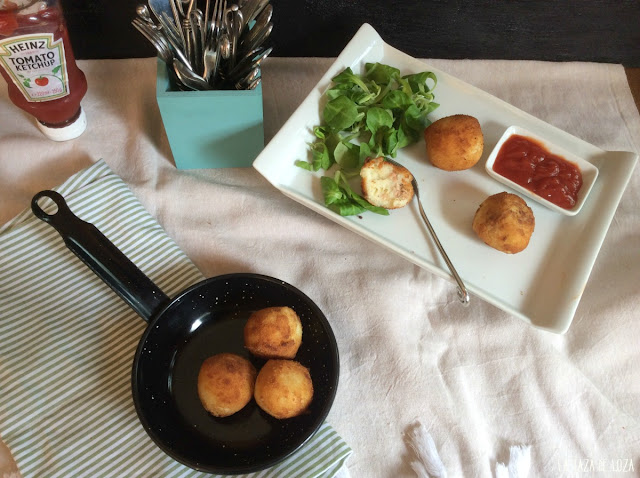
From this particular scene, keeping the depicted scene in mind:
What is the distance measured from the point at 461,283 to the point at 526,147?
29cm

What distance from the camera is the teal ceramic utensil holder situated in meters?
0.85

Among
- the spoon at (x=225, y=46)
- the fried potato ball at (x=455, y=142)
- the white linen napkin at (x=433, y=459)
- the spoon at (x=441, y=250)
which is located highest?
the spoon at (x=225, y=46)

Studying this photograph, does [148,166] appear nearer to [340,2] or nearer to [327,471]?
[340,2]

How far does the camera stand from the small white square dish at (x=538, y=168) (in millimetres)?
925

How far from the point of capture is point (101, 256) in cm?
75

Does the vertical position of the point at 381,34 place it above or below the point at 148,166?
above

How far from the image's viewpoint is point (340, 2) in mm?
1035

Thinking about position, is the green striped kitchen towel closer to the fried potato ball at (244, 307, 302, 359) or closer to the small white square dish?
the fried potato ball at (244, 307, 302, 359)

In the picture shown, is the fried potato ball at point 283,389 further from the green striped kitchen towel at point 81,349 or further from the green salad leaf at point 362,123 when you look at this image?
the green salad leaf at point 362,123

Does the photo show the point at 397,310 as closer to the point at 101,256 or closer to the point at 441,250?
the point at 441,250

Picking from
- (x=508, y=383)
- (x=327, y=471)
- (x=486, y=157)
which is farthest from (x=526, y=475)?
(x=486, y=157)

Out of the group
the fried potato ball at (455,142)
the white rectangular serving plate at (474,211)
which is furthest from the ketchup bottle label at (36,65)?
the fried potato ball at (455,142)

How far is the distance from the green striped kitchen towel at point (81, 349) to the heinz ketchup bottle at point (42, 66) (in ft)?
0.41

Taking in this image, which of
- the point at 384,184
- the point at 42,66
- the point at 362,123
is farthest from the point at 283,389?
the point at 42,66
